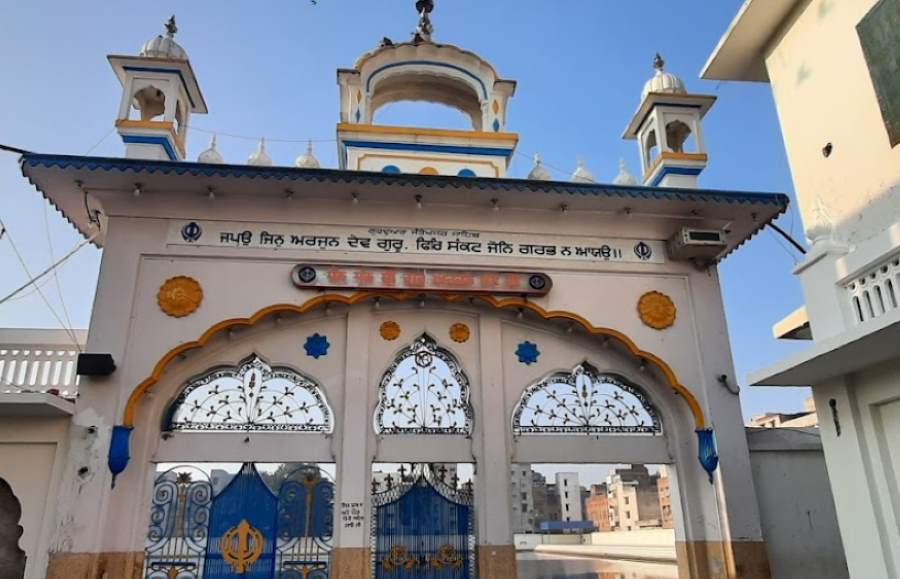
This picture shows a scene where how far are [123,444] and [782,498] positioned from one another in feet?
23.0

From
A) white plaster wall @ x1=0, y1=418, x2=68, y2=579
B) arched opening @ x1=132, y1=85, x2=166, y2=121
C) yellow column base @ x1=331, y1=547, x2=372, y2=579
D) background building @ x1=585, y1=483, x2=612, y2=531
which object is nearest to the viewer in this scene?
white plaster wall @ x1=0, y1=418, x2=68, y2=579

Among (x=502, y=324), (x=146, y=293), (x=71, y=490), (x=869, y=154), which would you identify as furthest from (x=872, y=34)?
(x=71, y=490)

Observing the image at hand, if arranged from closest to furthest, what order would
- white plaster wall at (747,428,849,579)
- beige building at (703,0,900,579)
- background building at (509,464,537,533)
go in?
1. beige building at (703,0,900,579)
2. white plaster wall at (747,428,849,579)
3. background building at (509,464,537,533)

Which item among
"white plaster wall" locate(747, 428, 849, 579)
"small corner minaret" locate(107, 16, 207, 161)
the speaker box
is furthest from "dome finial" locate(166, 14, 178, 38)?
"white plaster wall" locate(747, 428, 849, 579)

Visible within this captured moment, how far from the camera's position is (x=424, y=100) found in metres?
9.53

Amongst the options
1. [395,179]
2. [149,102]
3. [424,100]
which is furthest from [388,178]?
[149,102]

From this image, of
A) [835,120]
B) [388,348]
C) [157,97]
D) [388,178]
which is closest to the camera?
[835,120]

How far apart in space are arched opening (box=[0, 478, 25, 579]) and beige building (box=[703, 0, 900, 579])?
6834mm

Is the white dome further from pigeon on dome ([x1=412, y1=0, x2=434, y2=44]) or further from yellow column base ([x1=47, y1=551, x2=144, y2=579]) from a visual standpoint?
yellow column base ([x1=47, y1=551, x2=144, y2=579])

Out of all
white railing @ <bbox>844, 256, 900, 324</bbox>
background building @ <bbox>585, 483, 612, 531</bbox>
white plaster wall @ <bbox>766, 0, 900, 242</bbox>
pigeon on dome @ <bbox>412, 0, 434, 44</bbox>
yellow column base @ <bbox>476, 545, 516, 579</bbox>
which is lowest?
A: yellow column base @ <bbox>476, 545, 516, 579</bbox>

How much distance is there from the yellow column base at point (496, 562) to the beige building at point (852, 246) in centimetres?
317

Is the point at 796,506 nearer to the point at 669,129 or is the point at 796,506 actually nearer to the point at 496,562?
the point at 496,562

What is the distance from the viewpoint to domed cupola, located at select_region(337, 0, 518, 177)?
27.5 feet

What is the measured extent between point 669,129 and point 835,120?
385 cm
